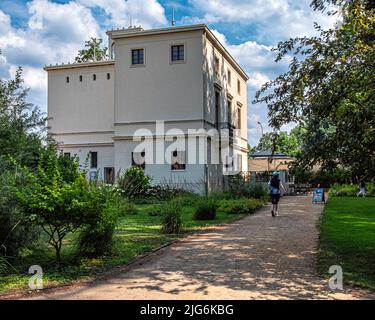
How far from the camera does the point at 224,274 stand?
7879mm

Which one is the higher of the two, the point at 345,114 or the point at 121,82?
the point at 121,82

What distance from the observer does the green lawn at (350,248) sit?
25.6 feet

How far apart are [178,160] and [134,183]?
506 cm

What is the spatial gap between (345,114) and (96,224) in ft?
16.7

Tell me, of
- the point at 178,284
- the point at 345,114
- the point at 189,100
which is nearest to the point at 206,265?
the point at 178,284

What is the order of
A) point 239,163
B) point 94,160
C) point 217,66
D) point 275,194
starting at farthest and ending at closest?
point 239,163
point 94,160
point 217,66
point 275,194

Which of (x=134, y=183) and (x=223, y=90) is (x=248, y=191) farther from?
(x=223, y=90)

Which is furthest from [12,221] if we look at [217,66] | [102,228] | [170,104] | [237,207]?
[217,66]

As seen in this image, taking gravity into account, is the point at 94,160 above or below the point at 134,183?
above

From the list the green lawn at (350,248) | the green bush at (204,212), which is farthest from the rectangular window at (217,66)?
the green lawn at (350,248)

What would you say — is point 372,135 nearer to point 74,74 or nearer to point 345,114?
point 345,114

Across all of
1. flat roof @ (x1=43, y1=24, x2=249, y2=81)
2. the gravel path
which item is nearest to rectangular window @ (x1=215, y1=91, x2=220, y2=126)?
flat roof @ (x1=43, y1=24, x2=249, y2=81)

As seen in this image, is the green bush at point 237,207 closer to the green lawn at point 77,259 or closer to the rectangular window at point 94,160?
the green lawn at point 77,259

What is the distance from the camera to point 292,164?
8.45 meters
